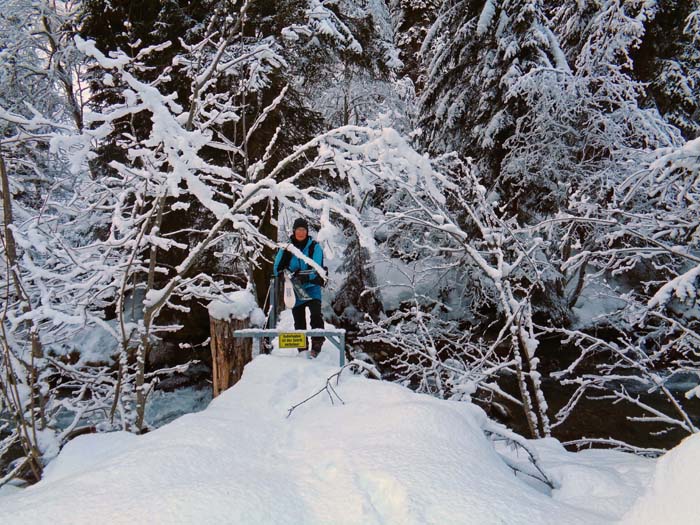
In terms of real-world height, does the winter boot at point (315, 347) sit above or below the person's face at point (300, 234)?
→ below

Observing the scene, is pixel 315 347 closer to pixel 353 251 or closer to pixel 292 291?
pixel 292 291

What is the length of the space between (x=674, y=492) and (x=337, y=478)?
106cm

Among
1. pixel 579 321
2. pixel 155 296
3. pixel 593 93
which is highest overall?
pixel 593 93

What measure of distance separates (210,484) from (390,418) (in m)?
0.91

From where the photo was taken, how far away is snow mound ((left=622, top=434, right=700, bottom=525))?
1059mm

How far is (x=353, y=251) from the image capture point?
1218 centimetres

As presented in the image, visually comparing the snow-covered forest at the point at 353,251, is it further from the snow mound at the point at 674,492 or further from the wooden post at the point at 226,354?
the wooden post at the point at 226,354

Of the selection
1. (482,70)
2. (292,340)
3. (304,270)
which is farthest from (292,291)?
(482,70)

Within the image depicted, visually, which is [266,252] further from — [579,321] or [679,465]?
[679,465]

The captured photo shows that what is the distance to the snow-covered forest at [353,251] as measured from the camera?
5.61 ft

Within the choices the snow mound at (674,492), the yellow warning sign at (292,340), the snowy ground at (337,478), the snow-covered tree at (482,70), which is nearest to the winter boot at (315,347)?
the yellow warning sign at (292,340)

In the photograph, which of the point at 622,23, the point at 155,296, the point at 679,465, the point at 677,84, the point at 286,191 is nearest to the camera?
the point at 679,465

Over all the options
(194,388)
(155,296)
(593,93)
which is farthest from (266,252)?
(593,93)

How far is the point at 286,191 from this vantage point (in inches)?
93.3
